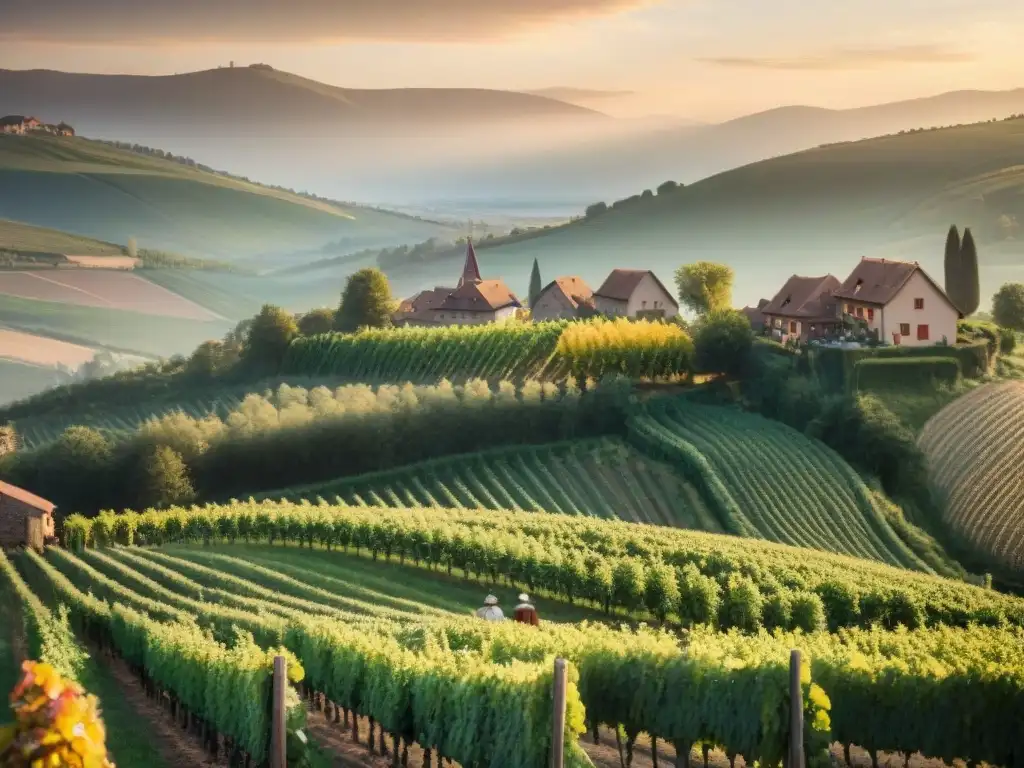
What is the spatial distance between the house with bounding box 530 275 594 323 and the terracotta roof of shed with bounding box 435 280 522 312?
1.54m

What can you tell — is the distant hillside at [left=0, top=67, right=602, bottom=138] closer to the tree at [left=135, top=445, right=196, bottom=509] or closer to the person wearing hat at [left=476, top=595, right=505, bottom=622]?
the tree at [left=135, top=445, right=196, bottom=509]

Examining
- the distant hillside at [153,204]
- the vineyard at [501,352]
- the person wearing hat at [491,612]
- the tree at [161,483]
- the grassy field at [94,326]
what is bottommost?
the tree at [161,483]

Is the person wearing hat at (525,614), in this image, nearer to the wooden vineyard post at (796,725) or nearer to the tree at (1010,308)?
the wooden vineyard post at (796,725)

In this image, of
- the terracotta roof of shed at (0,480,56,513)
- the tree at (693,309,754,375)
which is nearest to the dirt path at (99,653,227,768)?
the terracotta roof of shed at (0,480,56,513)

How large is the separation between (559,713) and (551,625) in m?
12.5

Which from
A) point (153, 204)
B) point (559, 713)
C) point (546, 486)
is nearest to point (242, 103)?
point (153, 204)

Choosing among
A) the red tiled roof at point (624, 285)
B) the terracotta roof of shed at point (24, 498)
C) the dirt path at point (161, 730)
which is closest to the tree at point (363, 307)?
the red tiled roof at point (624, 285)

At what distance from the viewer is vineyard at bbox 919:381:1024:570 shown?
43.9 m

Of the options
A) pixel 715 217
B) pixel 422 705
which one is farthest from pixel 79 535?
pixel 715 217

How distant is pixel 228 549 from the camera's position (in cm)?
3716

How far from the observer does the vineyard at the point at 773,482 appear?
42781 mm

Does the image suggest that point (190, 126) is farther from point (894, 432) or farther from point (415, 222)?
point (894, 432)

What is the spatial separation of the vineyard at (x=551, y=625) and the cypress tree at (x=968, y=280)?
2924 centimetres

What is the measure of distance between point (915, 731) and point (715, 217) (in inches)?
4353
